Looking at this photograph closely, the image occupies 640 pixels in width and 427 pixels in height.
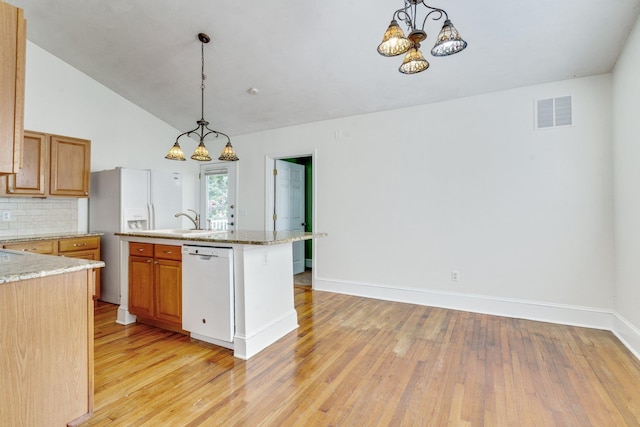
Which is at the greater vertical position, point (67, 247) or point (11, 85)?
point (11, 85)

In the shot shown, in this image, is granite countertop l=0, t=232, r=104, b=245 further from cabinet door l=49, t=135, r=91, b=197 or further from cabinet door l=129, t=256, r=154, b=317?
cabinet door l=129, t=256, r=154, b=317

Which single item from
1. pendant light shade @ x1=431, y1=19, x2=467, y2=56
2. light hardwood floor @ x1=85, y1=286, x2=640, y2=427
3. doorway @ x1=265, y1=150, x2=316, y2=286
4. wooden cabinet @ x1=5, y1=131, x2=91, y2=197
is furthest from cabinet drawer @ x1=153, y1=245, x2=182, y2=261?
pendant light shade @ x1=431, y1=19, x2=467, y2=56

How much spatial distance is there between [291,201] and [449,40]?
13.5ft

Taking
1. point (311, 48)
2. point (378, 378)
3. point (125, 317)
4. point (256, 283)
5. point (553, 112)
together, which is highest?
point (311, 48)

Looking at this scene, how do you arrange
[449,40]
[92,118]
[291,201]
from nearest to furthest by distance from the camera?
[449,40], [92,118], [291,201]

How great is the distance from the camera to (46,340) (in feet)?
5.06

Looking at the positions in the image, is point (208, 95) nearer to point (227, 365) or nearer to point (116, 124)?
point (116, 124)

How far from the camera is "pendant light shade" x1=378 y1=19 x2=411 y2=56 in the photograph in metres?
1.73

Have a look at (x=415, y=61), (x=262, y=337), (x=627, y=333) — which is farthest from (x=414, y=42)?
A: (x=627, y=333)

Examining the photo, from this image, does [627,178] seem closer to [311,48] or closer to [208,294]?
[311,48]

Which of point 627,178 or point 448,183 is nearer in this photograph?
point 627,178

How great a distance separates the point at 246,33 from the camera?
318cm

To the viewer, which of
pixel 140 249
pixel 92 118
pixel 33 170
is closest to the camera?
pixel 140 249

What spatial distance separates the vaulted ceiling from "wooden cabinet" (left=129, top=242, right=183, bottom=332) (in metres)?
2.25
